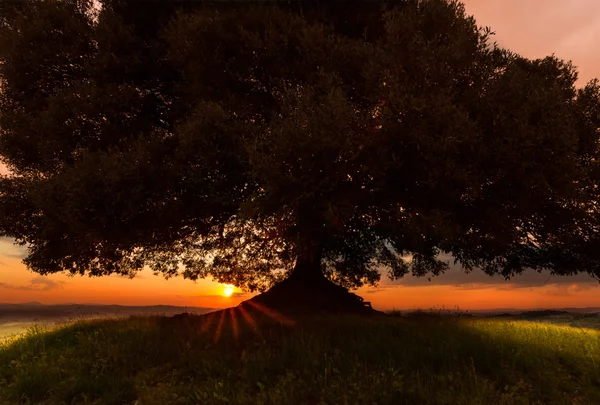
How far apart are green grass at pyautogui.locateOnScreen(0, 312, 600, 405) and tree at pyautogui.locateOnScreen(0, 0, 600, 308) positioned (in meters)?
2.77

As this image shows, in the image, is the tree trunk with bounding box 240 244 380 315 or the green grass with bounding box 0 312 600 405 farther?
the tree trunk with bounding box 240 244 380 315

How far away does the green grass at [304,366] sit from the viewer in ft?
35.8

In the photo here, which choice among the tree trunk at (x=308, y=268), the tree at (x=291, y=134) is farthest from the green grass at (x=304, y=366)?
the tree trunk at (x=308, y=268)

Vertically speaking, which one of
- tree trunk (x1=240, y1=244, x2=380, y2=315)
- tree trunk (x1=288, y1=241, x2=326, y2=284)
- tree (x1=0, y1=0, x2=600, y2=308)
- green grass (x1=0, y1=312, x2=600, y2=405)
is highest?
tree (x1=0, y1=0, x2=600, y2=308)

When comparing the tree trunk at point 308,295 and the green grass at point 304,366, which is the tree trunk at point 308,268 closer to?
the tree trunk at point 308,295

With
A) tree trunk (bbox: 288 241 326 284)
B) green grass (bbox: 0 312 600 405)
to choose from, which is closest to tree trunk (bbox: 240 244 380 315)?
tree trunk (bbox: 288 241 326 284)

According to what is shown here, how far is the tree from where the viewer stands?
12133mm

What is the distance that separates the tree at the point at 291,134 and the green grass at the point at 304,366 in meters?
2.77

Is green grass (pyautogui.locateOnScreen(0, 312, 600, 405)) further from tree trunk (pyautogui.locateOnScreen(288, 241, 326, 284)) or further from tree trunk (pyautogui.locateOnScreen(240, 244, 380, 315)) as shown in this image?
tree trunk (pyautogui.locateOnScreen(288, 241, 326, 284))

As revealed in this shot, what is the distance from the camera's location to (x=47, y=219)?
610 inches

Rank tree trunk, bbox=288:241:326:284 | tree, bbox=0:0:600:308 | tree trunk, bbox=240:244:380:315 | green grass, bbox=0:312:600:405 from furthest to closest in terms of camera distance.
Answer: tree trunk, bbox=288:241:326:284, tree trunk, bbox=240:244:380:315, tree, bbox=0:0:600:308, green grass, bbox=0:312:600:405

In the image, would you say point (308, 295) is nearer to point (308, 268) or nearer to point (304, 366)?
point (308, 268)

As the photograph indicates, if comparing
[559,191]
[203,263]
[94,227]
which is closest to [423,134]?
[559,191]

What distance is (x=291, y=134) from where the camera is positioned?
37.6ft
